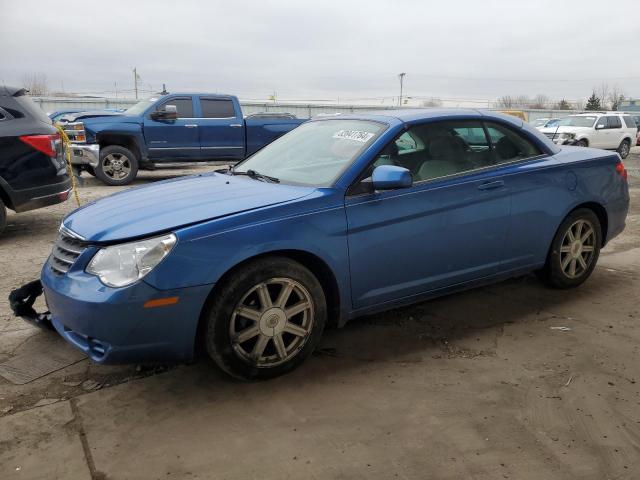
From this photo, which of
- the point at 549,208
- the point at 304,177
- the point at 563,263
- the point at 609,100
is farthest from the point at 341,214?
the point at 609,100

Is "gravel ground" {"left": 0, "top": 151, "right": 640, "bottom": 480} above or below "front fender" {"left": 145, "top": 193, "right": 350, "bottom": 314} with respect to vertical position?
below

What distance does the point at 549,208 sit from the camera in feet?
14.0

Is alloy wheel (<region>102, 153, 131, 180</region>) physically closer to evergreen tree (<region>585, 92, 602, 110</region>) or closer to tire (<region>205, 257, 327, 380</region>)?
tire (<region>205, 257, 327, 380</region>)

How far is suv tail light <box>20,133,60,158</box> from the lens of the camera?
250 inches

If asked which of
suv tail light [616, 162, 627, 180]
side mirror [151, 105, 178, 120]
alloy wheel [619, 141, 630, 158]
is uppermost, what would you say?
side mirror [151, 105, 178, 120]

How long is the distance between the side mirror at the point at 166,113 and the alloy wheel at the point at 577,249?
350 inches

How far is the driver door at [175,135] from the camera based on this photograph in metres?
11.7

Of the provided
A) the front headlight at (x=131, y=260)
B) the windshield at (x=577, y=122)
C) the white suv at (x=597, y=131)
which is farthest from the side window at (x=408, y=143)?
the windshield at (x=577, y=122)

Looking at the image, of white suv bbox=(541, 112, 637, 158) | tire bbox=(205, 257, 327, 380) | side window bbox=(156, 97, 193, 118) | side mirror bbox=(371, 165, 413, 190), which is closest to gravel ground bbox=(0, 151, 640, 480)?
tire bbox=(205, 257, 327, 380)

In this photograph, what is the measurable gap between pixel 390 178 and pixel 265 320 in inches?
44.0

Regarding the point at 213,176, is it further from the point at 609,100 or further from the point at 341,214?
the point at 609,100

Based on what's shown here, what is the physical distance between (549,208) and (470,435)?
7.28 ft

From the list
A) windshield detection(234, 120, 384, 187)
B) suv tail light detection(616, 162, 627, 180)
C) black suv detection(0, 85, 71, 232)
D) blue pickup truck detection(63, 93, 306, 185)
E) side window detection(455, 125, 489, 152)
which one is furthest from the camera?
blue pickup truck detection(63, 93, 306, 185)

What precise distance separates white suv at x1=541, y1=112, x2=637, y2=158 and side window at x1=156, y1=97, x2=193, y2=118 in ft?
42.8
